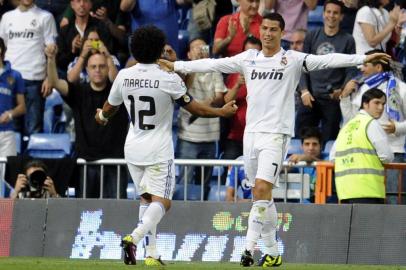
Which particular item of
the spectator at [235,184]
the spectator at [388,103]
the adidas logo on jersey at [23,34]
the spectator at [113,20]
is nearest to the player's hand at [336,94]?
the spectator at [388,103]

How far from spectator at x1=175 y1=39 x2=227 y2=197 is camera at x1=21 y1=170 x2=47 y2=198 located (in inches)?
99.2

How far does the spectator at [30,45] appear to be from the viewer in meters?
20.7

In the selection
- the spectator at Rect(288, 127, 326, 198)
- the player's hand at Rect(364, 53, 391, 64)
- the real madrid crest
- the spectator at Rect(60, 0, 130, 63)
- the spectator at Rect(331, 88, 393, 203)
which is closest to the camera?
the player's hand at Rect(364, 53, 391, 64)

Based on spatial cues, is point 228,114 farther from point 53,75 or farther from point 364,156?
point 53,75

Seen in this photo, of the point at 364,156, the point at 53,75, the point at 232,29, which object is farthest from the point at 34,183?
the point at 364,156

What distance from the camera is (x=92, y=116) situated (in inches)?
727

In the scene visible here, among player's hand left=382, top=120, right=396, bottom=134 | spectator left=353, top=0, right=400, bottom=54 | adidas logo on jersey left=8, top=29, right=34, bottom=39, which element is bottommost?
player's hand left=382, top=120, right=396, bottom=134

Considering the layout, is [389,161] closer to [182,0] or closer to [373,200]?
[373,200]

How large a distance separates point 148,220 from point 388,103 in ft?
17.1

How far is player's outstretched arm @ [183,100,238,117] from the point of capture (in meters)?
14.2

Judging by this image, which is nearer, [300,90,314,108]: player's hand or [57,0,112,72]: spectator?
[300,90,314,108]: player's hand

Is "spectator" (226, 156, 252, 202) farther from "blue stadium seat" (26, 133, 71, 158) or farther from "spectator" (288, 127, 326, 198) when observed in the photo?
"blue stadium seat" (26, 133, 71, 158)

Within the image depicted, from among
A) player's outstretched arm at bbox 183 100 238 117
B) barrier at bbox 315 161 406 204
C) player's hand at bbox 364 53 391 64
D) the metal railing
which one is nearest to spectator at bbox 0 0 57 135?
the metal railing

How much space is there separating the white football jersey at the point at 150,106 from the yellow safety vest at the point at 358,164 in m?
3.04
